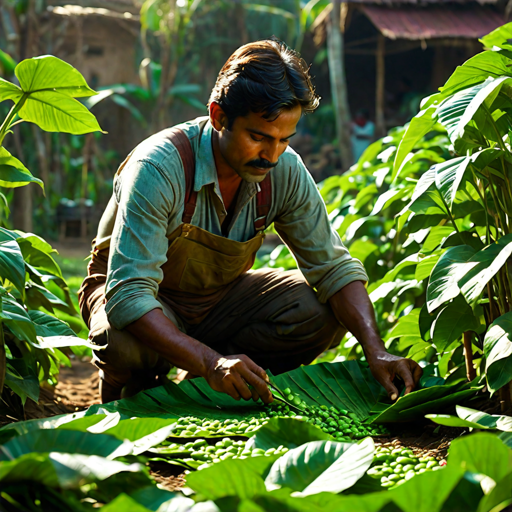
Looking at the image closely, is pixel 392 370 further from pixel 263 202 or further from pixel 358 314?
pixel 263 202

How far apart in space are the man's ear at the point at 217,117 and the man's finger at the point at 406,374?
0.91 m

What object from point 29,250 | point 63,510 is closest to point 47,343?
point 63,510

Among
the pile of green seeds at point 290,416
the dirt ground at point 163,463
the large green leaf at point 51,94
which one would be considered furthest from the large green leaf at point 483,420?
the large green leaf at point 51,94

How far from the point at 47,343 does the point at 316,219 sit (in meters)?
1.10

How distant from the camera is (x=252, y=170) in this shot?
80.6 inches

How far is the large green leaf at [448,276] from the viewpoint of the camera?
167 centimetres

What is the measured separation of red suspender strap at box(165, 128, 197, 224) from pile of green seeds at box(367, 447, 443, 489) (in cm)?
95

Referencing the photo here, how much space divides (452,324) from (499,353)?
23cm

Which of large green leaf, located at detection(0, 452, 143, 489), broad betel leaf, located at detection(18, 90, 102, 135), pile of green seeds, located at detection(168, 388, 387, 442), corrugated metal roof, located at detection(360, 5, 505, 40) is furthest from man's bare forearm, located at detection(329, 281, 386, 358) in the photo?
corrugated metal roof, located at detection(360, 5, 505, 40)

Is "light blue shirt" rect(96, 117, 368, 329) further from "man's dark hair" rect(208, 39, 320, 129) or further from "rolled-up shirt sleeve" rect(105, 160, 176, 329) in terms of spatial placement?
"man's dark hair" rect(208, 39, 320, 129)

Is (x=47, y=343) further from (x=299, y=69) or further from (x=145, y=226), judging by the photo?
(x=299, y=69)

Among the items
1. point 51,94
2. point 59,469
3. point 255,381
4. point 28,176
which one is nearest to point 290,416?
point 255,381

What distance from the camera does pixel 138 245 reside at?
195cm

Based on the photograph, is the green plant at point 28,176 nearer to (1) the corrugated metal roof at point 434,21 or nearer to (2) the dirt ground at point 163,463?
(2) the dirt ground at point 163,463
